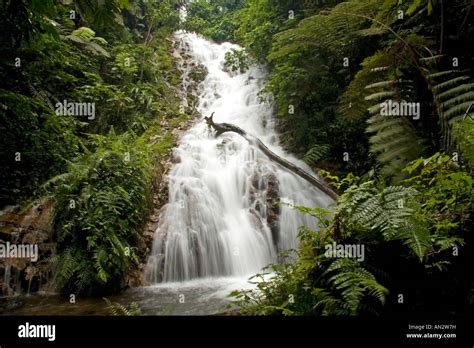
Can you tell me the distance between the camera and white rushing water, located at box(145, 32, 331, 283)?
568 centimetres

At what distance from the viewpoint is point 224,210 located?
6.68 m

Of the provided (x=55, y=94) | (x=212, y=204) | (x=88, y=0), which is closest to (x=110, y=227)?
(x=212, y=204)

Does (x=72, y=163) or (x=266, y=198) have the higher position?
(x=72, y=163)

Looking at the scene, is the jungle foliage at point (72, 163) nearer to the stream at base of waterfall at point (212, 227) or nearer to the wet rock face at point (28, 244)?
the wet rock face at point (28, 244)

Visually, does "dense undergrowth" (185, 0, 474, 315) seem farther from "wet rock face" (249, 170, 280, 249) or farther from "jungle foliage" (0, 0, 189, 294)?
"wet rock face" (249, 170, 280, 249)

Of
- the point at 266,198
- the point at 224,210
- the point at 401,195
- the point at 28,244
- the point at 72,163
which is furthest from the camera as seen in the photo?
the point at 266,198

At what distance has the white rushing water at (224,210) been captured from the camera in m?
5.68

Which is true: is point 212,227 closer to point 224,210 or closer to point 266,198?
point 224,210

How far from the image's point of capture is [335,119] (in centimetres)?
778

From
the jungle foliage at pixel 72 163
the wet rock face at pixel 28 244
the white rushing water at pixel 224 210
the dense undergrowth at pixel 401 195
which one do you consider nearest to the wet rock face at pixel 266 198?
the white rushing water at pixel 224 210

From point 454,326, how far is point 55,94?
7594mm

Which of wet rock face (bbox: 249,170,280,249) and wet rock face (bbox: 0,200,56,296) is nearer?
wet rock face (bbox: 0,200,56,296)

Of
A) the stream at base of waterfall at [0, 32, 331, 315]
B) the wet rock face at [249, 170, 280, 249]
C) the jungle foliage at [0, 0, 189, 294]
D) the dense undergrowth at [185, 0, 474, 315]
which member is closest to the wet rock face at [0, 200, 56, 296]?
the jungle foliage at [0, 0, 189, 294]

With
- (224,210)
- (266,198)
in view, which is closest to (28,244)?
(224,210)
